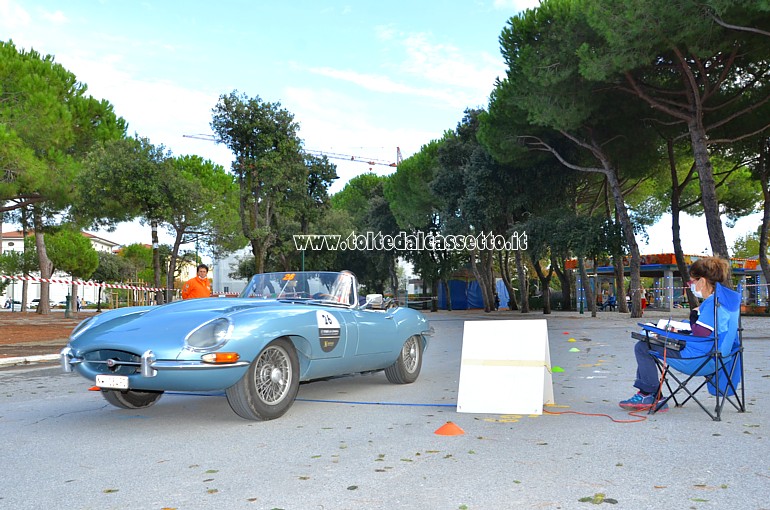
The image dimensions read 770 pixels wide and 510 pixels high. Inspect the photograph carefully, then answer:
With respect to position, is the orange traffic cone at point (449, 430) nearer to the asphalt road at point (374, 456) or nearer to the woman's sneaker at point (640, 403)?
the asphalt road at point (374, 456)

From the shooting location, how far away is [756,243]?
2785 inches

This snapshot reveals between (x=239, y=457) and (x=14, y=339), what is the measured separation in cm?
1705

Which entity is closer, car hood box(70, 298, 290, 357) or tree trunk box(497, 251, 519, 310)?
car hood box(70, 298, 290, 357)

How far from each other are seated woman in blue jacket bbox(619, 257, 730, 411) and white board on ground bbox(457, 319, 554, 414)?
871 mm

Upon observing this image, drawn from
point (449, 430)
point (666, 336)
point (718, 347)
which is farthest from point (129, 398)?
point (718, 347)

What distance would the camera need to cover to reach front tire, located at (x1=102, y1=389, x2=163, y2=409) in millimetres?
6770

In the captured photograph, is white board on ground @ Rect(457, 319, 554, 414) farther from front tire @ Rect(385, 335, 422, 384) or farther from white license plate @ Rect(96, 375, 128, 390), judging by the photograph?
white license plate @ Rect(96, 375, 128, 390)

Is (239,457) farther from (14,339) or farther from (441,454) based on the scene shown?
(14,339)

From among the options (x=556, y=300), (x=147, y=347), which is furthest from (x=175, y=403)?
(x=556, y=300)

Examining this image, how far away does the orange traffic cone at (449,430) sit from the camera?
5.56 m

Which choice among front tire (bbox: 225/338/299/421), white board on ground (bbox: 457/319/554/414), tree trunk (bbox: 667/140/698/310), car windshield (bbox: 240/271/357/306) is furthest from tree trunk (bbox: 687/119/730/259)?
front tire (bbox: 225/338/299/421)

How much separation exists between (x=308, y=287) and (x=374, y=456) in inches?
125

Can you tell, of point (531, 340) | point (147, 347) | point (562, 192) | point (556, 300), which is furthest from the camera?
point (556, 300)

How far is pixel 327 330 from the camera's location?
6703mm
